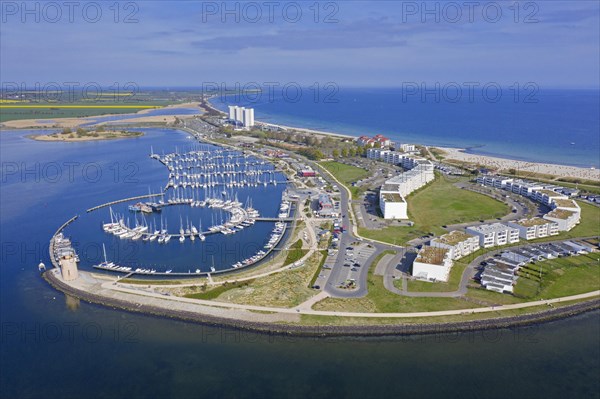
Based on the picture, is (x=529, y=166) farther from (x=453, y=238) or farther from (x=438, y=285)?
(x=438, y=285)

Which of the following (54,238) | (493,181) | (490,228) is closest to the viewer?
(490,228)

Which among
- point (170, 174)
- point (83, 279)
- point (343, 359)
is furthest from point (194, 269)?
point (170, 174)

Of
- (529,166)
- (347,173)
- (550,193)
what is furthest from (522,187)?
(347,173)

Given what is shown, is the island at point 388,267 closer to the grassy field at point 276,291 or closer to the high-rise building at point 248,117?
the grassy field at point 276,291

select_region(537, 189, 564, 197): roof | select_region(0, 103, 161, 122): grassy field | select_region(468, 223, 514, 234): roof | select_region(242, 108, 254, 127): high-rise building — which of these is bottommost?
select_region(468, 223, 514, 234): roof

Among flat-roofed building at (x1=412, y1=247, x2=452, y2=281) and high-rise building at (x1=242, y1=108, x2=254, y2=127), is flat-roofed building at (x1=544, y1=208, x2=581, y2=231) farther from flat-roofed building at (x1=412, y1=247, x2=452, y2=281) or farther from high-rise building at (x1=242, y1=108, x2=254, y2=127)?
high-rise building at (x1=242, y1=108, x2=254, y2=127)

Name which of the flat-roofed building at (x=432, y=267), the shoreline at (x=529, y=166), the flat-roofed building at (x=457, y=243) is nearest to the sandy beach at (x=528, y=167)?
the shoreline at (x=529, y=166)

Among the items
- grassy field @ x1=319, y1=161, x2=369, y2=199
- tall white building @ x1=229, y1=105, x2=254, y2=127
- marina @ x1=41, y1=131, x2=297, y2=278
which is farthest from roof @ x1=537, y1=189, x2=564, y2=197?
tall white building @ x1=229, y1=105, x2=254, y2=127

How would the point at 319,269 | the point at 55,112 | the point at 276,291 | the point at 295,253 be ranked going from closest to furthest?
the point at 276,291, the point at 319,269, the point at 295,253, the point at 55,112
